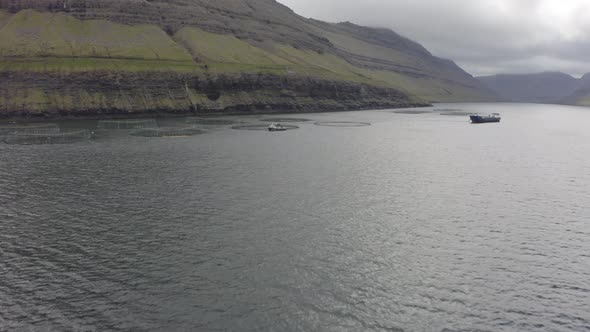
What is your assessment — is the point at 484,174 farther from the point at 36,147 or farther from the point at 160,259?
the point at 36,147

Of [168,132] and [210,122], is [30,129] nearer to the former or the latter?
[168,132]

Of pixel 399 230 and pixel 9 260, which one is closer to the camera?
pixel 9 260

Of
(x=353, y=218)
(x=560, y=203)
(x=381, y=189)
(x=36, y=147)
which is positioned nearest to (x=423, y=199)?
(x=381, y=189)

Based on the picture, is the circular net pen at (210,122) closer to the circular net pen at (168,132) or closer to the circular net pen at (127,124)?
the circular net pen at (127,124)

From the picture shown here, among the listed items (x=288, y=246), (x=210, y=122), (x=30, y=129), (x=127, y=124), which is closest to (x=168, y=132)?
(x=127, y=124)

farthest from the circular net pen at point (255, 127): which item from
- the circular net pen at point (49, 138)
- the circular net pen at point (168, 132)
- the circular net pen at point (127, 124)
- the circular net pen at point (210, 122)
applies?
the circular net pen at point (49, 138)
